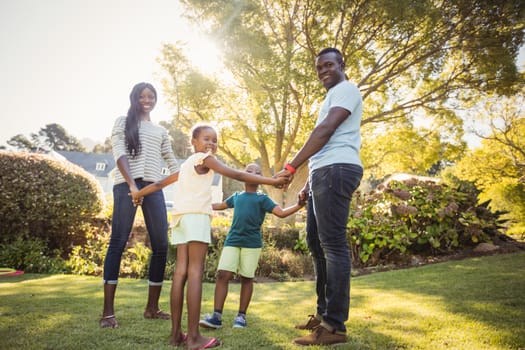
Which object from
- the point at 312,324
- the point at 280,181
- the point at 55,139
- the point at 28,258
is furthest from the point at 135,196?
the point at 55,139

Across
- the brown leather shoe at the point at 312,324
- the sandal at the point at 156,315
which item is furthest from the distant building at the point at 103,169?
the brown leather shoe at the point at 312,324

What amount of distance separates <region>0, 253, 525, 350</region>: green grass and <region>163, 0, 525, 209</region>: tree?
6942mm

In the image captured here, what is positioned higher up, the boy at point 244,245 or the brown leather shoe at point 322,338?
the boy at point 244,245

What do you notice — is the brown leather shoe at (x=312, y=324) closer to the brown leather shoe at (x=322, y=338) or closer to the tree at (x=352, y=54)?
the brown leather shoe at (x=322, y=338)

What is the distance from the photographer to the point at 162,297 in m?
3.98

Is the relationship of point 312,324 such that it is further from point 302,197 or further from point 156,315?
point 156,315

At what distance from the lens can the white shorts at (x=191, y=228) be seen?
7.54ft

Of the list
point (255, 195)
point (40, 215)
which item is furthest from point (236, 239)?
point (40, 215)

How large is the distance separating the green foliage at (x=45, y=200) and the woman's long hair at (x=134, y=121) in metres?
4.73

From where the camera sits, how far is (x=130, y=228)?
2900 millimetres

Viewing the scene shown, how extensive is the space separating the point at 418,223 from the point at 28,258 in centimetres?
779

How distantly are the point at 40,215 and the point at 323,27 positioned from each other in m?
9.87

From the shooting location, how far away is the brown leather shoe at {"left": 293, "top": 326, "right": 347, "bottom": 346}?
2.19m

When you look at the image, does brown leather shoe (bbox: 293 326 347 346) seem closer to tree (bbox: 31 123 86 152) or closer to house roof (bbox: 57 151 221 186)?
house roof (bbox: 57 151 221 186)
